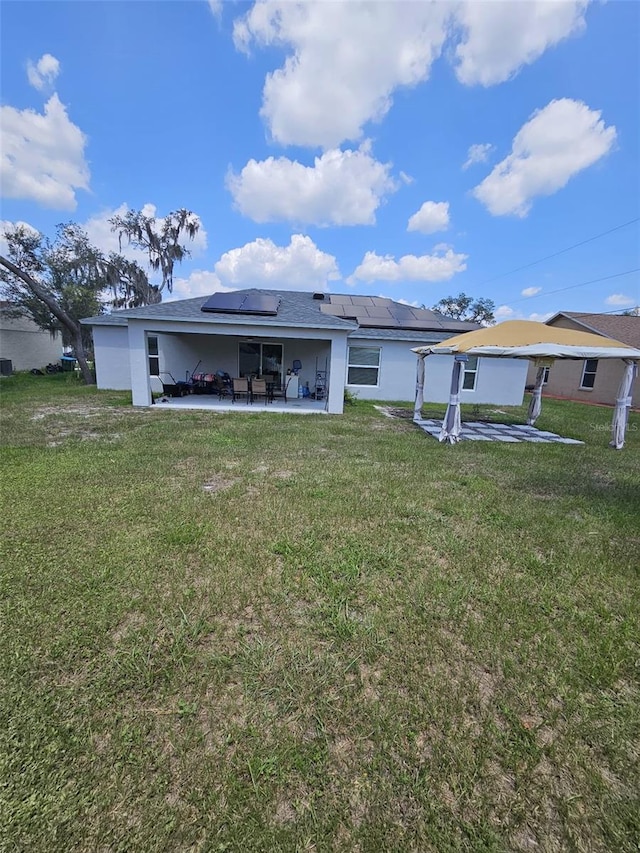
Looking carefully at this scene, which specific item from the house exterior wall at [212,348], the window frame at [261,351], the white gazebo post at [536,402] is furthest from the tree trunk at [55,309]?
the white gazebo post at [536,402]

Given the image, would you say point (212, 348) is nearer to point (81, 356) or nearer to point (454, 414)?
point (81, 356)

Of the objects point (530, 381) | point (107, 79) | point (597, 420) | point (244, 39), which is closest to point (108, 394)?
point (107, 79)

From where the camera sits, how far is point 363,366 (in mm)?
13648

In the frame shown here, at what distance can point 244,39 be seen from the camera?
917 cm

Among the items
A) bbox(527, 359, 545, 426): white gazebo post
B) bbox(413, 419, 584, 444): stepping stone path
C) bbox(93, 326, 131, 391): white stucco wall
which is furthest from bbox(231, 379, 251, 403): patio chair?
bbox(527, 359, 545, 426): white gazebo post

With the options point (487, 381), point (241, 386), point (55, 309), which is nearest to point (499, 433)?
point (487, 381)

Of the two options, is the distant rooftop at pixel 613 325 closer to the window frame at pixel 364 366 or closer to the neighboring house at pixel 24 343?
the window frame at pixel 364 366

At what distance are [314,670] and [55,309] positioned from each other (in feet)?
59.8

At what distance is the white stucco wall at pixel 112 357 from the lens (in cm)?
1398

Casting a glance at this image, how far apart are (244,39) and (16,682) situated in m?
13.4

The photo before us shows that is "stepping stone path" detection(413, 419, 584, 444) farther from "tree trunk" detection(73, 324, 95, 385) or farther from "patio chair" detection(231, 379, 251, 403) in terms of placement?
"tree trunk" detection(73, 324, 95, 385)

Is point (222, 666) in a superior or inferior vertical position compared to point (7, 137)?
inferior

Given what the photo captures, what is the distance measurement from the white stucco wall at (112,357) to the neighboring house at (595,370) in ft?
61.0

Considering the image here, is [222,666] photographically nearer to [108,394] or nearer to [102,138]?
[108,394]
